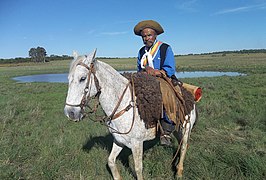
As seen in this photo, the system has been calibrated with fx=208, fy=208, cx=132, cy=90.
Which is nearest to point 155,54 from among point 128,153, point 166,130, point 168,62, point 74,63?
point 168,62

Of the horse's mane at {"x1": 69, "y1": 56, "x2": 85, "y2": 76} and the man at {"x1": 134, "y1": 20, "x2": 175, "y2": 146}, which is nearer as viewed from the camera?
the horse's mane at {"x1": 69, "y1": 56, "x2": 85, "y2": 76}

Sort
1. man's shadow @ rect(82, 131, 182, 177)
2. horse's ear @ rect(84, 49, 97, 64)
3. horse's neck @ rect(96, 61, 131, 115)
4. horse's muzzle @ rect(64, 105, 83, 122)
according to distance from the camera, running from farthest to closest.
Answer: man's shadow @ rect(82, 131, 182, 177), horse's neck @ rect(96, 61, 131, 115), horse's ear @ rect(84, 49, 97, 64), horse's muzzle @ rect(64, 105, 83, 122)

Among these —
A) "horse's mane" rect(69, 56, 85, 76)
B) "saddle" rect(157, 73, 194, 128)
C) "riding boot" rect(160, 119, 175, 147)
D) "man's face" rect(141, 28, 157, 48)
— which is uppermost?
"man's face" rect(141, 28, 157, 48)

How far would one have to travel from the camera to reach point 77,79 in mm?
2797

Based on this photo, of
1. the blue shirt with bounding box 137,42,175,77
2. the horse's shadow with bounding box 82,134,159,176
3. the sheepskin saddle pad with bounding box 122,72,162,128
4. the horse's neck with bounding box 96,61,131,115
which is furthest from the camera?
the horse's shadow with bounding box 82,134,159,176

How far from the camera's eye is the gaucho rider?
3.80m

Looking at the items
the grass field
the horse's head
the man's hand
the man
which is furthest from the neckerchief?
the grass field

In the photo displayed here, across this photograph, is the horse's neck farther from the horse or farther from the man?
the man

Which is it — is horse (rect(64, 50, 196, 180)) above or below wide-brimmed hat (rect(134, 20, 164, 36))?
below

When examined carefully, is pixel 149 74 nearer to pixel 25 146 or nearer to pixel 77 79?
pixel 77 79

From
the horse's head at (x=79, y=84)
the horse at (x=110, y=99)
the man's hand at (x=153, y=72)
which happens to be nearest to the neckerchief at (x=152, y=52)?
the man's hand at (x=153, y=72)

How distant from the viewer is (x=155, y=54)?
154 inches

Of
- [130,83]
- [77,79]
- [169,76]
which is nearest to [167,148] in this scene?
[169,76]

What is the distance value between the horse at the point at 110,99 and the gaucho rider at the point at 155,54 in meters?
0.56
